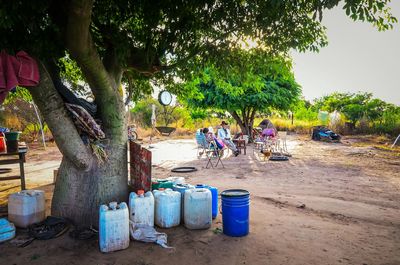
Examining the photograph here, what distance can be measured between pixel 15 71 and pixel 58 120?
832mm

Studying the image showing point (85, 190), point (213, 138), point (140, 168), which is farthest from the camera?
point (213, 138)

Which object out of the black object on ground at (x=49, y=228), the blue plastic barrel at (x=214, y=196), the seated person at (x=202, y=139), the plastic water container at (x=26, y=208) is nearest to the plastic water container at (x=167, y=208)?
the blue plastic barrel at (x=214, y=196)

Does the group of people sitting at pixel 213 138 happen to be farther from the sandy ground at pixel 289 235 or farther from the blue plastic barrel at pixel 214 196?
the blue plastic barrel at pixel 214 196

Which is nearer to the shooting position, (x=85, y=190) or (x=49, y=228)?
(x=49, y=228)

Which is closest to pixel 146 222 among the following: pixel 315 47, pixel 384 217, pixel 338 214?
pixel 338 214

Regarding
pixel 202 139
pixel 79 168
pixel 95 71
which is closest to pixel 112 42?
pixel 95 71

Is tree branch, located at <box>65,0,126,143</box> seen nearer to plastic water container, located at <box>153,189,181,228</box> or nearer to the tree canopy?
the tree canopy

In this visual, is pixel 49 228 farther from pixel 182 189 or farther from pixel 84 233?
pixel 182 189

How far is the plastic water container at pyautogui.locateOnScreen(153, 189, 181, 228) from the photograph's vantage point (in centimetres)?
475

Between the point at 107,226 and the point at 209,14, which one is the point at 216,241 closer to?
the point at 107,226

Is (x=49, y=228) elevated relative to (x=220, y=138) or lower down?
lower down

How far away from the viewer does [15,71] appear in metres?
3.89

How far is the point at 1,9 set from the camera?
316 cm

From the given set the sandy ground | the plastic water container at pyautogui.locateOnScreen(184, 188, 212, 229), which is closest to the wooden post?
the plastic water container at pyautogui.locateOnScreen(184, 188, 212, 229)
